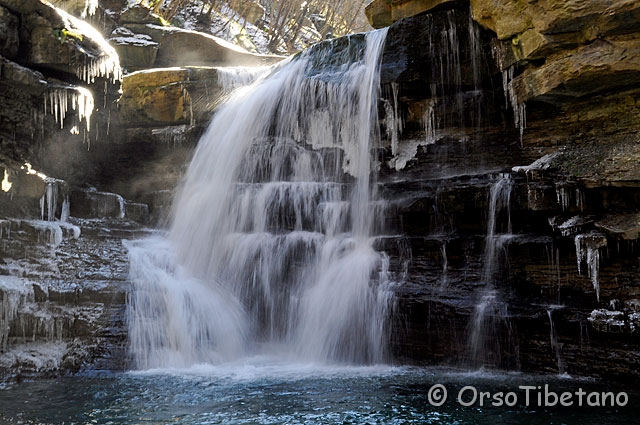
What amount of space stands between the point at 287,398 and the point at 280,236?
3669 mm

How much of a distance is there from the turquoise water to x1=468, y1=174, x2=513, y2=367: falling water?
1.36ft

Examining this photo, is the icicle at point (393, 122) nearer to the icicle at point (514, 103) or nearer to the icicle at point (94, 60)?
the icicle at point (514, 103)

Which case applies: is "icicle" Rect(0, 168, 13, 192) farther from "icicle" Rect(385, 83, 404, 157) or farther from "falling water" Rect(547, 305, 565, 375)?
"falling water" Rect(547, 305, 565, 375)

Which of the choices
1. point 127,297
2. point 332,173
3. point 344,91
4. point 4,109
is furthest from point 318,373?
point 4,109

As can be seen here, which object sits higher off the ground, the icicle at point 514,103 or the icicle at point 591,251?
the icicle at point 514,103

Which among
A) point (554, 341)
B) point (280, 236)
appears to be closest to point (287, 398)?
point (554, 341)

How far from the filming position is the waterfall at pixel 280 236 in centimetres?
768

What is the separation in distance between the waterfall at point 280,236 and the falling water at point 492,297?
4.18ft

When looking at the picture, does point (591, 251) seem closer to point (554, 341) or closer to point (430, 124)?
point (554, 341)

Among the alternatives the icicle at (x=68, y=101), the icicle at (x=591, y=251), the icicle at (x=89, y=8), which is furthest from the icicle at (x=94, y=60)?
the icicle at (x=591, y=251)

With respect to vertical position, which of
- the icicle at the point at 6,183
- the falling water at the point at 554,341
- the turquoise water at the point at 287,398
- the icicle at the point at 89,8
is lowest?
the turquoise water at the point at 287,398

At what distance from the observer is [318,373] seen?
6777 millimetres

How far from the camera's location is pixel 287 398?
5582mm

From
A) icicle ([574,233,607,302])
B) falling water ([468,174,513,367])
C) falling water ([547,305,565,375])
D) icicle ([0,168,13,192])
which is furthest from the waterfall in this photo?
icicle ([574,233,607,302])
